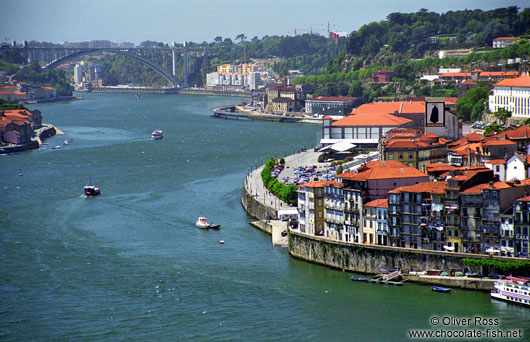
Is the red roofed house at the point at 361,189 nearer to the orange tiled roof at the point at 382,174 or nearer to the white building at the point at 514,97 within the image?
the orange tiled roof at the point at 382,174

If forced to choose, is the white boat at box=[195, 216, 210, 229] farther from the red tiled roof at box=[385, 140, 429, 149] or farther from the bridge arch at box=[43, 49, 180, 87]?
the bridge arch at box=[43, 49, 180, 87]

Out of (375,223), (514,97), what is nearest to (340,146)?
(514,97)

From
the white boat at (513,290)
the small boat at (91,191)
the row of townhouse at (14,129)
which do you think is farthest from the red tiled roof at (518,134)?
the row of townhouse at (14,129)

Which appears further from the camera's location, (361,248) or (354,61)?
(354,61)

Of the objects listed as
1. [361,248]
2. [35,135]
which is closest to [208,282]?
[361,248]

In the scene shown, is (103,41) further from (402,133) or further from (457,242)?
(457,242)

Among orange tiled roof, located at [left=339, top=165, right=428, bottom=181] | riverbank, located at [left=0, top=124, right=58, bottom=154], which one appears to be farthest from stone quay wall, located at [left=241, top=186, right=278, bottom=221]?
riverbank, located at [left=0, top=124, right=58, bottom=154]

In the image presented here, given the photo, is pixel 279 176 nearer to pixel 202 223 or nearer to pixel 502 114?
pixel 202 223
